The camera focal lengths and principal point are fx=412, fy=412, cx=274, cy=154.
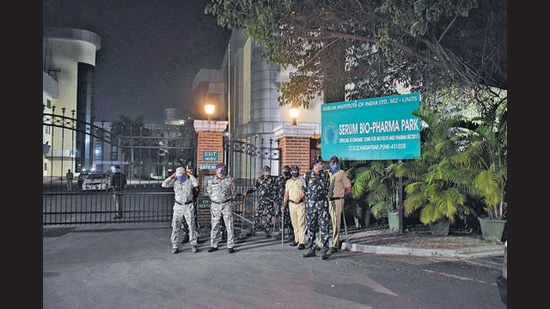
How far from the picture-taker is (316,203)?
7.89 metres

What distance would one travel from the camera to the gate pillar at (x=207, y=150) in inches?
434

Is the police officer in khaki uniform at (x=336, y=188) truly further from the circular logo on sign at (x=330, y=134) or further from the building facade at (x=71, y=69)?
the building facade at (x=71, y=69)

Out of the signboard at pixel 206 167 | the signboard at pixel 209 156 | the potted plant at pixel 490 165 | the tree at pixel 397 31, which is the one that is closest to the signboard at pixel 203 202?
the signboard at pixel 206 167

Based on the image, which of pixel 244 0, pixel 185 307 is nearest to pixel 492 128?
pixel 244 0

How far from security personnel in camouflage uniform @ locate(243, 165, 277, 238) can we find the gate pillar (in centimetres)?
174

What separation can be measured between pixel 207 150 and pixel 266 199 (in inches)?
96.9

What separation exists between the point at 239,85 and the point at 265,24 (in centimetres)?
1954

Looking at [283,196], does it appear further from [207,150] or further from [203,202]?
[207,150]

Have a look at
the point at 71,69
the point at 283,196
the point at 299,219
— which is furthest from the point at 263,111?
the point at 71,69

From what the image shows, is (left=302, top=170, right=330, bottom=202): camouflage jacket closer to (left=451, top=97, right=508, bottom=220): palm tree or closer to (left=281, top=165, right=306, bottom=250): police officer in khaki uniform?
(left=281, top=165, right=306, bottom=250): police officer in khaki uniform

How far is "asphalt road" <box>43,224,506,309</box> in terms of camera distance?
5129mm

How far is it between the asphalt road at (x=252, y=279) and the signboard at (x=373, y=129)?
116 inches

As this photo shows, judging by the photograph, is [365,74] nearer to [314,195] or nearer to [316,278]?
[314,195]

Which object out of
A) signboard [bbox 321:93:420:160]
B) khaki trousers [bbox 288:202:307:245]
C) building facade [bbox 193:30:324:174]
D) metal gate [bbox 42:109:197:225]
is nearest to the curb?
khaki trousers [bbox 288:202:307:245]
